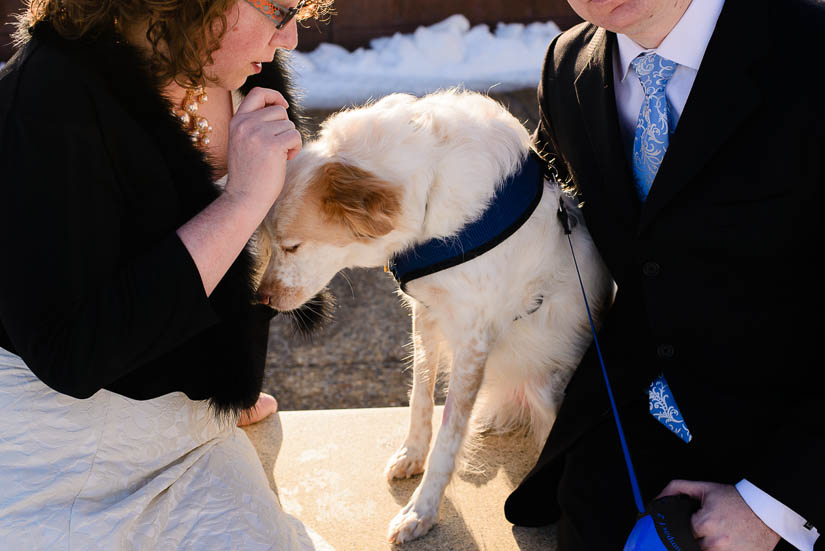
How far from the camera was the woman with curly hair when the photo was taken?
4.72ft

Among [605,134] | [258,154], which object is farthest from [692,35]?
[258,154]

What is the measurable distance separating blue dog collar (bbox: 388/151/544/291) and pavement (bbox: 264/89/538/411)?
1342 mm

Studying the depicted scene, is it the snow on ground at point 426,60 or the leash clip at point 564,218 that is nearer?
the leash clip at point 564,218

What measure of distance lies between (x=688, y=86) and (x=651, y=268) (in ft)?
1.52

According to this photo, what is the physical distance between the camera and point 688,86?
177 cm

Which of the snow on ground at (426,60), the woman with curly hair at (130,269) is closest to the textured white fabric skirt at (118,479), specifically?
the woman with curly hair at (130,269)

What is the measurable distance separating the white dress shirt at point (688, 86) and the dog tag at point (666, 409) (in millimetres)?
233

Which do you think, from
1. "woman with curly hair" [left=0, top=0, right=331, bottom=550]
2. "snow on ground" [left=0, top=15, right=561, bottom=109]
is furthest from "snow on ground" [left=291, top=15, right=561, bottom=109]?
"woman with curly hair" [left=0, top=0, right=331, bottom=550]

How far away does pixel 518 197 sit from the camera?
6.97ft

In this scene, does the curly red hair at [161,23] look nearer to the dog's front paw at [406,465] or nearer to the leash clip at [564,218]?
the leash clip at [564,218]

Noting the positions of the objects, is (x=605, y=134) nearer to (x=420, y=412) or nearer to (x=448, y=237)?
(x=448, y=237)

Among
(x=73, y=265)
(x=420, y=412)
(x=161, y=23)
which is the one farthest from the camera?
(x=420, y=412)

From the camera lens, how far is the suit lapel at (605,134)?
6.13ft

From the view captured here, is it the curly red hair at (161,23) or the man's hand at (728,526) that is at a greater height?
the curly red hair at (161,23)
